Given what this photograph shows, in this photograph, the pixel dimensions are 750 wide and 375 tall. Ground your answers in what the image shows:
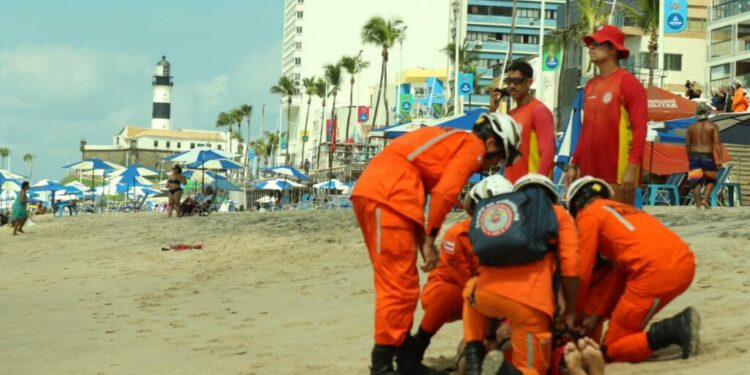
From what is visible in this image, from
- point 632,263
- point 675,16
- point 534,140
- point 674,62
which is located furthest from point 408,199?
point 674,62

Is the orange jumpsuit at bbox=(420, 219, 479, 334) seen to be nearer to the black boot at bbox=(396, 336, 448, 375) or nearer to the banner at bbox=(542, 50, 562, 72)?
the black boot at bbox=(396, 336, 448, 375)

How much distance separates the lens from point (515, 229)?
18.1ft

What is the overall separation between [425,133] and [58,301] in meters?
7.52

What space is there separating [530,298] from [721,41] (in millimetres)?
54385

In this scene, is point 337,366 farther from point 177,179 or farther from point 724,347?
point 177,179

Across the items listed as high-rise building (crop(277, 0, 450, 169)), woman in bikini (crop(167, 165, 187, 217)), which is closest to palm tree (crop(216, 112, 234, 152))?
high-rise building (crop(277, 0, 450, 169))

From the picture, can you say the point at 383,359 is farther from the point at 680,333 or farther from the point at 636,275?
the point at 680,333

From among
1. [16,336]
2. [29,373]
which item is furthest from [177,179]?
[29,373]

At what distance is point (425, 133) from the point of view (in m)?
6.21

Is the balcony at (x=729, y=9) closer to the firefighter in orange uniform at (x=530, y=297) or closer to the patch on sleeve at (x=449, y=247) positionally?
the patch on sleeve at (x=449, y=247)

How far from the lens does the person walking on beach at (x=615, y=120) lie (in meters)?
6.98

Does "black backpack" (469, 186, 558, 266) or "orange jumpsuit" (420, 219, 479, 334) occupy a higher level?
"black backpack" (469, 186, 558, 266)

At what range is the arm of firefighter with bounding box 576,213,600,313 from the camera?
598 centimetres

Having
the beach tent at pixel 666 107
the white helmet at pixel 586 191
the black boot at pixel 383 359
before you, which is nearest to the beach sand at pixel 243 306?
the black boot at pixel 383 359
